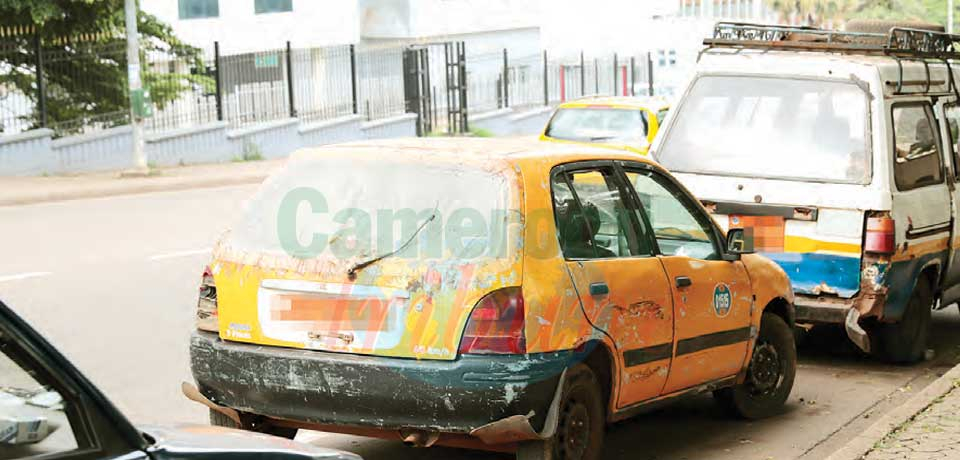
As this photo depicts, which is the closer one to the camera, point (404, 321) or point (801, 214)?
point (404, 321)

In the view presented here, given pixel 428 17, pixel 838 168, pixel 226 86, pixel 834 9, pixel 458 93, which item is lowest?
pixel 838 168

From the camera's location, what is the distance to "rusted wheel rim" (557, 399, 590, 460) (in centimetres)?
623

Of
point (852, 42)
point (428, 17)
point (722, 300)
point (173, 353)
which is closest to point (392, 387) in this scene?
point (722, 300)

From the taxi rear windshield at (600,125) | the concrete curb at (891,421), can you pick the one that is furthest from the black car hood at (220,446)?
the taxi rear windshield at (600,125)

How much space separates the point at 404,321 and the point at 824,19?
90720mm

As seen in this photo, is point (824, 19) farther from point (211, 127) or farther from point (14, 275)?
point (14, 275)

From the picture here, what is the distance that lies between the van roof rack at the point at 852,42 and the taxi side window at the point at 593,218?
3.58 metres

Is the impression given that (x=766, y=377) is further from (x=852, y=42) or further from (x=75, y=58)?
(x=75, y=58)

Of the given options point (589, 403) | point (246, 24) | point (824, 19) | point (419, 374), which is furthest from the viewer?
point (824, 19)

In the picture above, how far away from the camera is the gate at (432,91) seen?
36375 mm

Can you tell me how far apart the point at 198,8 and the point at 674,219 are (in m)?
37.8

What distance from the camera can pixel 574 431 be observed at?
6324 millimetres

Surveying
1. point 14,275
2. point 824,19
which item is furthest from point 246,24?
point 824,19

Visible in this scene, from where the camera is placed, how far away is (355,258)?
20.4ft
